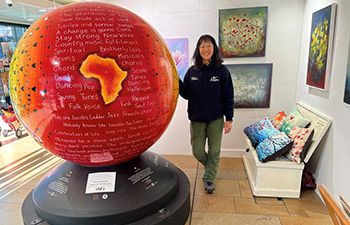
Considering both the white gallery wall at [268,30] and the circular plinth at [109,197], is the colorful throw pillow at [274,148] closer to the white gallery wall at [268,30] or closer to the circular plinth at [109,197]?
the white gallery wall at [268,30]

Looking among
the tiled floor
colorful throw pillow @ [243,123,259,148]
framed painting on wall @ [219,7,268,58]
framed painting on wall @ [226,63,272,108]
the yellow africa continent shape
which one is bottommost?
the tiled floor

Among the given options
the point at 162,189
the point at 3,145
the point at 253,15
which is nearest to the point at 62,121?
the point at 162,189

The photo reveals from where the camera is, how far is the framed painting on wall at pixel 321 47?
7.24 ft

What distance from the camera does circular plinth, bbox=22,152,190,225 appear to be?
0.86 m

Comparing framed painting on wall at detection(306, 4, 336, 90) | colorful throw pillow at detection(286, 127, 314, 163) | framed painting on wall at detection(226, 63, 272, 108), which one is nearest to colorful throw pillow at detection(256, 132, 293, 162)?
colorful throw pillow at detection(286, 127, 314, 163)

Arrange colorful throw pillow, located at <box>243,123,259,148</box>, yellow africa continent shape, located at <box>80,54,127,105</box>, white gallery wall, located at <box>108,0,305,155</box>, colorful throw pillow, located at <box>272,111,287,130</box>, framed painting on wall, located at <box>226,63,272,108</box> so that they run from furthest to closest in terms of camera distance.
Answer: framed painting on wall, located at <box>226,63,272,108</box>, white gallery wall, located at <box>108,0,305,155</box>, colorful throw pillow, located at <box>272,111,287,130</box>, colorful throw pillow, located at <box>243,123,259,148</box>, yellow africa continent shape, located at <box>80,54,127,105</box>

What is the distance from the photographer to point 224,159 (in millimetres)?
3289

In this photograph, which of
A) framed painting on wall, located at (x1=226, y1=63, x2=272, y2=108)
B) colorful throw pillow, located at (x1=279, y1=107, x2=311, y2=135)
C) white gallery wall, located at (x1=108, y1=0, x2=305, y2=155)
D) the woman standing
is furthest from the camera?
framed painting on wall, located at (x1=226, y1=63, x2=272, y2=108)

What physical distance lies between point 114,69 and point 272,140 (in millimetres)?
2011

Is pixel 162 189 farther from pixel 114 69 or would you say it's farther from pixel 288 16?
pixel 288 16

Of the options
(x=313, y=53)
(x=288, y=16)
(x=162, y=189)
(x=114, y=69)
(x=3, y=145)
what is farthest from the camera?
(x=3, y=145)

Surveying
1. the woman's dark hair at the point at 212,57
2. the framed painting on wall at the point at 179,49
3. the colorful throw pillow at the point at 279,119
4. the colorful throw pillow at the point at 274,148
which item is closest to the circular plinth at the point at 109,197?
the woman's dark hair at the point at 212,57

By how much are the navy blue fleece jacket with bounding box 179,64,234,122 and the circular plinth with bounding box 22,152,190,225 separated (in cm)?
123

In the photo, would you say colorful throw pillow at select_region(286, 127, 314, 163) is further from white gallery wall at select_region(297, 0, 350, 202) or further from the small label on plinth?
the small label on plinth
